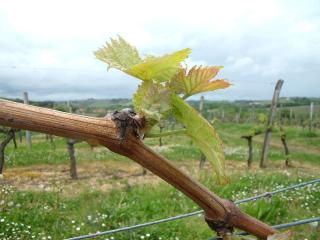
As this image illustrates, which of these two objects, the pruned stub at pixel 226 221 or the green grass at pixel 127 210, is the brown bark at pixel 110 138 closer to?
the pruned stub at pixel 226 221

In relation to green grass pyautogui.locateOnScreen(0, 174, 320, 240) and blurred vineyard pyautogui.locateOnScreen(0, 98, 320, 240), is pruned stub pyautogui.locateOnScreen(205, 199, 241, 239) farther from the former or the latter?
green grass pyautogui.locateOnScreen(0, 174, 320, 240)

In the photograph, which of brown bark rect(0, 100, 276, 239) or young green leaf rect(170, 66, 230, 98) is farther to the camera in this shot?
young green leaf rect(170, 66, 230, 98)

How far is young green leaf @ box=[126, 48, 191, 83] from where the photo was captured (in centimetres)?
46

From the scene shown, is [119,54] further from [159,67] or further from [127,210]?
[127,210]

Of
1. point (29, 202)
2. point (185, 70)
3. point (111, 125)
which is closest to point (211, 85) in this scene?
point (185, 70)

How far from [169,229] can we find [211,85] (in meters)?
4.40

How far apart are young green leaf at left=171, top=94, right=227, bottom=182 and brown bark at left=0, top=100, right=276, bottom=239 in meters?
0.03

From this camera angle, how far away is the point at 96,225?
16.7 feet

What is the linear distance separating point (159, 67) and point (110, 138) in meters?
0.10

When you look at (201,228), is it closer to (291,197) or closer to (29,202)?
(291,197)

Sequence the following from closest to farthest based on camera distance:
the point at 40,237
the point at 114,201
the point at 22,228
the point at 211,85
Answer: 1. the point at 211,85
2. the point at 40,237
3. the point at 22,228
4. the point at 114,201

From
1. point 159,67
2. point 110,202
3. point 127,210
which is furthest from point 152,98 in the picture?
point 110,202

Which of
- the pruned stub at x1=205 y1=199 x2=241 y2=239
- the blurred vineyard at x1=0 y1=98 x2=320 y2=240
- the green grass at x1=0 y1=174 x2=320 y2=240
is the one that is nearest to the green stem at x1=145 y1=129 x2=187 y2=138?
the pruned stub at x1=205 y1=199 x2=241 y2=239

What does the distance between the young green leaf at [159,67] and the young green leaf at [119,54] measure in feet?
0.04
